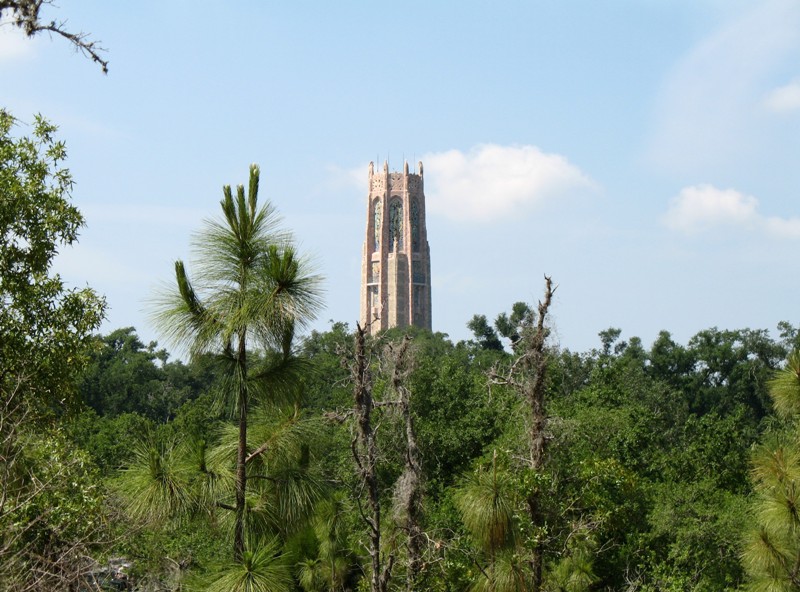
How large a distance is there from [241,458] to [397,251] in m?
102

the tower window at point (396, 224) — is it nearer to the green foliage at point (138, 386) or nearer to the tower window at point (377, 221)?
the tower window at point (377, 221)

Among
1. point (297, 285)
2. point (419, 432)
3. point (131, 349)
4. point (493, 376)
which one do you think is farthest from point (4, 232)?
point (131, 349)

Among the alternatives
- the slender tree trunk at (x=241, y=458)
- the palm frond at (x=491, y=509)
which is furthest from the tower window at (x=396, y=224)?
the slender tree trunk at (x=241, y=458)

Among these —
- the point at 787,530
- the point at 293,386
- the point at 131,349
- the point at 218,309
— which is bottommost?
the point at 787,530

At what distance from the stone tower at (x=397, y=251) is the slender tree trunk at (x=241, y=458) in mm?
98875

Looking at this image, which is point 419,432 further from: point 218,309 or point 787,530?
point 218,309

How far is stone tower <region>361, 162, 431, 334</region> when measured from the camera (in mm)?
109188

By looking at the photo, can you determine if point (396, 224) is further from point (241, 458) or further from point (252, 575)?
point (252, 575)

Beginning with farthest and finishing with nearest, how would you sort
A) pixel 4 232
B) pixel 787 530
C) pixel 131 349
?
pixel 131 349, pixel 787 530, pixel 4 232

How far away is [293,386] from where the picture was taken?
959 cm

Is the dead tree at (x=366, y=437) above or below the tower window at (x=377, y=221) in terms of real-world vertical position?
below

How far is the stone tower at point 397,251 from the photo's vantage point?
10919 cm

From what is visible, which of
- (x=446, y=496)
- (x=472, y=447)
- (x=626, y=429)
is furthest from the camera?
(x=472, y=447)

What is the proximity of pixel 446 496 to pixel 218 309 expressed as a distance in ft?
44.9
